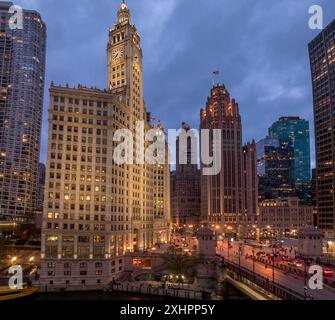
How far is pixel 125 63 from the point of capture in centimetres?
10206

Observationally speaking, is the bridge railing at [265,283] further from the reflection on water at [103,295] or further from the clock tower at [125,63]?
the clock tower at [125,63]

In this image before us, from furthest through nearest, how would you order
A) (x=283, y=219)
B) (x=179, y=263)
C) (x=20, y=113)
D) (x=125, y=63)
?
(x=283, y=219)
(x=20, y=113)
(x=125, y=63)
(x=179, y=263)

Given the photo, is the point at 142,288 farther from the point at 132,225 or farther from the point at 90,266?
the point at 132,225

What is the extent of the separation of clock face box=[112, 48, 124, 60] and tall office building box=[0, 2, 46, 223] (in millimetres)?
100490

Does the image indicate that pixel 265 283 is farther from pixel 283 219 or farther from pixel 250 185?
pixel 283 219

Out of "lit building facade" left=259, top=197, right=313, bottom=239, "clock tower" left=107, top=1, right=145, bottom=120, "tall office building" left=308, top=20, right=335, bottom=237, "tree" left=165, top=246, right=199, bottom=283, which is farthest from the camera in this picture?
"lit building facade" left=259, top=197, right=313, bottom=239

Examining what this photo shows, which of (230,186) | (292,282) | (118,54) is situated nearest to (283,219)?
(230,186)

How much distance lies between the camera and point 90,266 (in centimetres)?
7300

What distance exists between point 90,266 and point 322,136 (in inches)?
4839

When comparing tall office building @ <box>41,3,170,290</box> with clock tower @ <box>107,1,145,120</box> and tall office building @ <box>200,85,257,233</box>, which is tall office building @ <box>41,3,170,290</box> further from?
tall office building @ <box>200,85,257,233</box>

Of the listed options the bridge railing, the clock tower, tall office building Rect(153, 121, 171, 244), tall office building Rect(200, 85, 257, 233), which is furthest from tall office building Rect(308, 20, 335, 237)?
the clock tower

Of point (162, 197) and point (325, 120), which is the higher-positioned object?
point (325, 120)

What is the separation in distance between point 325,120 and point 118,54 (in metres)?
101

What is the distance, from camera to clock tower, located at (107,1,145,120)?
101m
